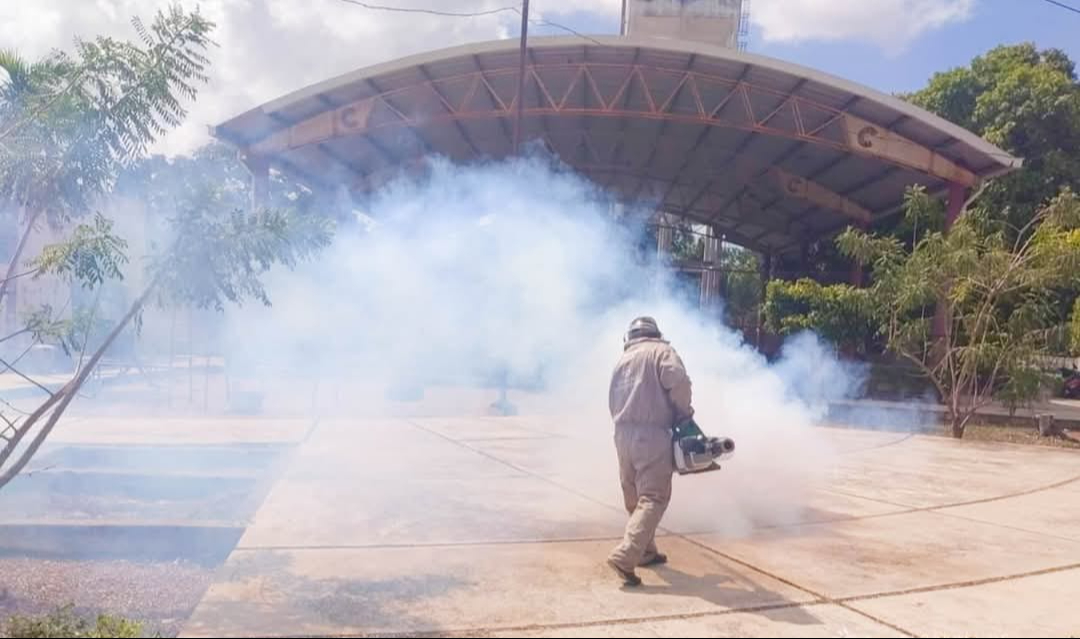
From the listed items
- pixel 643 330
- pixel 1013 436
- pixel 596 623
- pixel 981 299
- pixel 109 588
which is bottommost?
pixel 109 588

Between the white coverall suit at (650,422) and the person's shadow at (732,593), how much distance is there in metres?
0.23

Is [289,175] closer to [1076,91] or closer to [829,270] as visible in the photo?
[829,270]

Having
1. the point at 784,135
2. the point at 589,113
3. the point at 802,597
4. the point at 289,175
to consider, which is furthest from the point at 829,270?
the point at 802,597

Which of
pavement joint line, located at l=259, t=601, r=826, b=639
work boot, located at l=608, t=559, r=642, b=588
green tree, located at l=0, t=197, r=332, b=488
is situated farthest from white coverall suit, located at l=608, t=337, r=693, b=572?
green tree, located at l=0, t=197, r=332, b=488

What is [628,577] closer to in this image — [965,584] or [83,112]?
[965,584]

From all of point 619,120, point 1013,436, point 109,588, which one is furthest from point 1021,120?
point 109,588

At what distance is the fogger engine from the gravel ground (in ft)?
10.2

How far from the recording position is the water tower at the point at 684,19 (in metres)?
26.3

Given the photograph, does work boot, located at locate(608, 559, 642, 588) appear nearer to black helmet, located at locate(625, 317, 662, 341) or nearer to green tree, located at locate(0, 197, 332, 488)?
black helmet, located at locate(625, 317, 662, 341)

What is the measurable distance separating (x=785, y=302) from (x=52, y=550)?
1669 cm

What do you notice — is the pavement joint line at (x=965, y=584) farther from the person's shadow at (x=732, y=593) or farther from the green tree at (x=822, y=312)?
the green tree at (x=822, y=312)

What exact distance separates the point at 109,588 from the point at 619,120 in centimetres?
1706

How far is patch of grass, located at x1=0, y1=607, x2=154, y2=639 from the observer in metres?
3.80

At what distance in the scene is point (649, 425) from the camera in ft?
17.3
